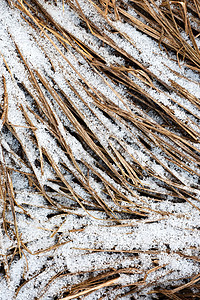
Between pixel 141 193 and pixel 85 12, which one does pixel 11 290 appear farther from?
pixel 85 12

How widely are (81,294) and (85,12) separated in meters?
0.90

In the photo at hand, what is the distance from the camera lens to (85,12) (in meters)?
0.80

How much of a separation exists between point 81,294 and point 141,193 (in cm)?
37

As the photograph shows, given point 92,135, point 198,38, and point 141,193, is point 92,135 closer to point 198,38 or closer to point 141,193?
point 141,193

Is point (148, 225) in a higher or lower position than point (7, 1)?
lower

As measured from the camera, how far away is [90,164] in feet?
2.66

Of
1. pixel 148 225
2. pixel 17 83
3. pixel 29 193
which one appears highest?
pixel 17 83

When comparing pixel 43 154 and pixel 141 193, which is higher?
pixel 43 154

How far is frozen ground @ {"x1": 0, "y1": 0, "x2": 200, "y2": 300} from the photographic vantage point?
80cm

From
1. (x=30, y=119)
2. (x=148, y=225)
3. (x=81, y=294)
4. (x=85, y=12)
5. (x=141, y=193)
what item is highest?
(x=85, y=12)

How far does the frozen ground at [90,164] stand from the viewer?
799 millimetres

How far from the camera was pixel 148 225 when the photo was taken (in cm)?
83

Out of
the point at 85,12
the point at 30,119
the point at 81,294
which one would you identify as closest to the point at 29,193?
the point at 30,119

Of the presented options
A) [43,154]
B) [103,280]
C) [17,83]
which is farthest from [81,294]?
[17,83]
